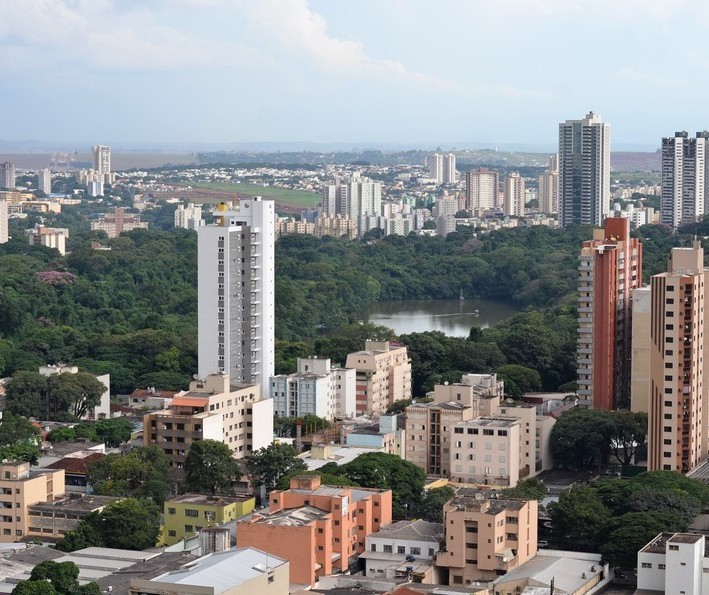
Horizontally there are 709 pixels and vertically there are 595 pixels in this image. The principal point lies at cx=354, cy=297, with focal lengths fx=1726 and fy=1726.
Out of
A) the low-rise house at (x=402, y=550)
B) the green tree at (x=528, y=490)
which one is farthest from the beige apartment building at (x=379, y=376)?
the low-rise house at (x=402, y=550)

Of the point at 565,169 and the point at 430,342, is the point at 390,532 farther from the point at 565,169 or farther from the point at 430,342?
the point at 565,169

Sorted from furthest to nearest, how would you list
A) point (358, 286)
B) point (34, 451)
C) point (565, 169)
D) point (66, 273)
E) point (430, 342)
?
point (565, 169) < point (358, 286) < point (66, 273) < point (430, 342) < point (34, 451)

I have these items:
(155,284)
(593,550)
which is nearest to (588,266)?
(593,550)

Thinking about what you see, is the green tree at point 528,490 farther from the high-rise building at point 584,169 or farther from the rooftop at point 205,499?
the high-rise building at point 584,169

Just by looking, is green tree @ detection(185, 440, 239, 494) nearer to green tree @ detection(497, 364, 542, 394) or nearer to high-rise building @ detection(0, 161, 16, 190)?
green tree @ detection(497, 364, 542, 394)

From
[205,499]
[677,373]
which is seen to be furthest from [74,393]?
[677,373]

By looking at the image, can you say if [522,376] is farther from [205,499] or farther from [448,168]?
[448,168]
